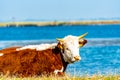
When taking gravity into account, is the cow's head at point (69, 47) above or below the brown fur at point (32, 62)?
above

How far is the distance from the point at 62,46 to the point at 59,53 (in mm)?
256

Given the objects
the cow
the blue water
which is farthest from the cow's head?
the blue water

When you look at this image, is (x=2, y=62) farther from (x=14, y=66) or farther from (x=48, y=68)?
(x=48, y=68)

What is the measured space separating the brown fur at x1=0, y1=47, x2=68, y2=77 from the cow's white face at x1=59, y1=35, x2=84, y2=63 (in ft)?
0.60

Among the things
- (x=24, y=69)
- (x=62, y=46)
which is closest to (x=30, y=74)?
(x=24, y=69)

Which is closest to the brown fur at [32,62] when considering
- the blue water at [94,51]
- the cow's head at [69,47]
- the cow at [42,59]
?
the cow at [42,59]

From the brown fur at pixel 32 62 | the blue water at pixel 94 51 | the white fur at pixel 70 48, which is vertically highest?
the white fur at pixel 70 48

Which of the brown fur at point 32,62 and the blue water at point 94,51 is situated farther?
the blue water at point 94,51

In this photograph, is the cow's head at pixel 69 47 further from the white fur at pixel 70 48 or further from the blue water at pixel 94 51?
the blue water at pixel 94 51

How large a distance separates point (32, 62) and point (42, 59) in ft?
1.04

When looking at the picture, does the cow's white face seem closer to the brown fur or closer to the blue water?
the brown fur

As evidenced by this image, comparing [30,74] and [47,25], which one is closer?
[30,74]

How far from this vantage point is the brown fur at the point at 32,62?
51.4ft

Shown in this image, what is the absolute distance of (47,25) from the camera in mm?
189375
